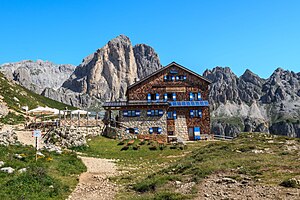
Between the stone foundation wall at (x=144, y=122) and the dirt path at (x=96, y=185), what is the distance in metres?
25.4

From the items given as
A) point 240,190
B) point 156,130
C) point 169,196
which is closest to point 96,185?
point 169,196

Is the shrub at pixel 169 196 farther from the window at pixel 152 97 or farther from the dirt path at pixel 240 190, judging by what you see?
the window at pixel 152 97

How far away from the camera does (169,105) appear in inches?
2159

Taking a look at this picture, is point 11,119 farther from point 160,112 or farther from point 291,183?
point 291,183

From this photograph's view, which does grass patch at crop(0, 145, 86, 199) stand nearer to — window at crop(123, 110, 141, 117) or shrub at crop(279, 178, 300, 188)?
shrub at crop(279, 178, 300, 188)

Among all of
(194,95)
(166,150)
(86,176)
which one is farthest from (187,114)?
(86,176)

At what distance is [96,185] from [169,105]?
1465 inches

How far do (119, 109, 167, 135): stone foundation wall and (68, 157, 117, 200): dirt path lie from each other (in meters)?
25.4

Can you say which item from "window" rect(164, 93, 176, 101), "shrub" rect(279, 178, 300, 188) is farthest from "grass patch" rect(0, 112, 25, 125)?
"shrub" rect(279, 178, 300, 188)

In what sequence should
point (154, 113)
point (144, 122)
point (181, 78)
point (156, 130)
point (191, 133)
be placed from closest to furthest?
point (144, 122) → point (156, 130) → point (154, 113) → point (191, 133) → point (181, 78)

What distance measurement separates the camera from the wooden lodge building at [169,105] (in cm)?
5188

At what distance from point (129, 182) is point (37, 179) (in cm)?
A: 561

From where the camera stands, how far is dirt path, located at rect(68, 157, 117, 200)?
15.9m

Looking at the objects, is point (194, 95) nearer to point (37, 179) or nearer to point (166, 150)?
point (166, 150)
